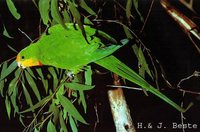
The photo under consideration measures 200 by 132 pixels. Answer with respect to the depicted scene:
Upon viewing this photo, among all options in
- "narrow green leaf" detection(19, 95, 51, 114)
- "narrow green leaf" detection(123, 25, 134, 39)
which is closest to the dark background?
"narrow green leaf" detection(123, 25, 134, 39)

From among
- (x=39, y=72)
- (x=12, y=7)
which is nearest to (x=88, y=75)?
(x=39, y=72)

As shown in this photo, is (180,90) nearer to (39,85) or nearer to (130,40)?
Result: (130,40)

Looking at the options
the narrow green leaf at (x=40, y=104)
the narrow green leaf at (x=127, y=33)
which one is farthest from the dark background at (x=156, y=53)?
the narrow green leaf at (x=40, y=104)

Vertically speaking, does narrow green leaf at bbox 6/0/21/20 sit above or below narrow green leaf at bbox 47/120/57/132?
above

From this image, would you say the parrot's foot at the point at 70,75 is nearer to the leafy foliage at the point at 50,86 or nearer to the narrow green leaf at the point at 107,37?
the leafy foliage at the point at 50,86

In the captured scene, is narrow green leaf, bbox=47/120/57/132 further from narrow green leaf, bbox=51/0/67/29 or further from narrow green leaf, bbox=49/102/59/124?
narrow green leaf, bbox=51/0/67/29

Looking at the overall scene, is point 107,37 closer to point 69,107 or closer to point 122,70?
point 122,70

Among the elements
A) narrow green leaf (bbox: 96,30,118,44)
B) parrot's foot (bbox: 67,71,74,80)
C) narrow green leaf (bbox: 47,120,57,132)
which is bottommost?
narrow green leaf (bbox: 47,120,57,132)
